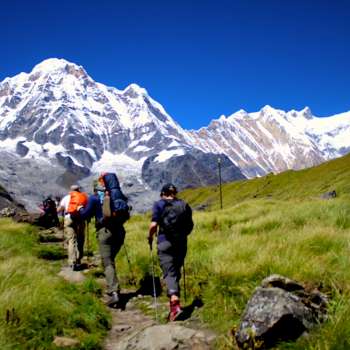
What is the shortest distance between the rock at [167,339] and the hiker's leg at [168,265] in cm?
158

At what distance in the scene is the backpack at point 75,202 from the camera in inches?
634

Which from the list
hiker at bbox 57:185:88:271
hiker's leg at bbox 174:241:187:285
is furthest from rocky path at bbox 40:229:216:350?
hiker at bbox 57:185:88:271

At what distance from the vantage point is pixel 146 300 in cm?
1158

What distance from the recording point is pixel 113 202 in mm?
11820

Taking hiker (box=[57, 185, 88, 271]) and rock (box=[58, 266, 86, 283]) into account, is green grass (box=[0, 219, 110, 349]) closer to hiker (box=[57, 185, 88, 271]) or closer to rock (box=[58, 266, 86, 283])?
rock (box=[58, 266, 86, 283])

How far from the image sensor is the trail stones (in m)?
6.83

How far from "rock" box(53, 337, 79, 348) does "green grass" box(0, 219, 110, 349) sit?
0.30 ft

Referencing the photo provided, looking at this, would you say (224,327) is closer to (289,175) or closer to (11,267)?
(11,267)

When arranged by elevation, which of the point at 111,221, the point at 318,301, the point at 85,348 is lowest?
the point at 85,348

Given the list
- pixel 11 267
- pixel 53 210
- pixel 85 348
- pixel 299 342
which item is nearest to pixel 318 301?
pixel 299 342

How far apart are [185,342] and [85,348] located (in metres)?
1.55

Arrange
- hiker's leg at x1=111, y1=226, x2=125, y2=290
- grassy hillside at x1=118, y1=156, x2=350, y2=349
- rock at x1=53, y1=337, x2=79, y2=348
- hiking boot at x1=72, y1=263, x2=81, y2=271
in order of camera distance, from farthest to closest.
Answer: hiking boot at x1=72, y1=263, x2=81, y2=271 < hiker's leg at x1=111, y1=226, x2=125, y2=290 < rock at x1=53, y1=337, x2=79, y2=348 < grassy hillside at x1=118, y1=156, x2=350, y2=349

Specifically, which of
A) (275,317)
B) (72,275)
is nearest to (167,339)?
A: (275,317)

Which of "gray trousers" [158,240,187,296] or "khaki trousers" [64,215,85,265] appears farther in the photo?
"khaki trousers" [64,215,85,265]
